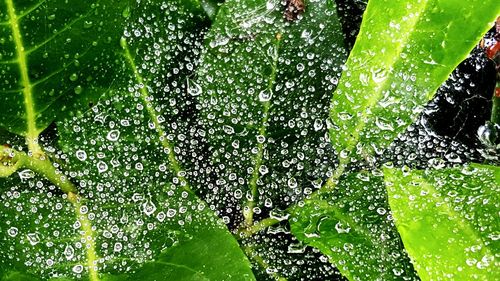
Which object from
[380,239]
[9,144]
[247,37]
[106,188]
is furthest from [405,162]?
[9,144]

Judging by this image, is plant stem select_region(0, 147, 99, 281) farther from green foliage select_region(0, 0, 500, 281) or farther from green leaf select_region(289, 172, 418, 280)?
green leaf select_region(289, 172, 418, 280)

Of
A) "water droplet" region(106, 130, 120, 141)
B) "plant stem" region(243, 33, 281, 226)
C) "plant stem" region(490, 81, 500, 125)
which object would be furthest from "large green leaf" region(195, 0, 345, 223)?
"plant stem" region(490, 81, 500, 125)

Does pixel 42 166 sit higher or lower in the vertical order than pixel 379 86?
higher

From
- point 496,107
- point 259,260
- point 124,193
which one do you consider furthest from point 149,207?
point 496,107

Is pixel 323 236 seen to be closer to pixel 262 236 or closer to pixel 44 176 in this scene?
pixel 262 236

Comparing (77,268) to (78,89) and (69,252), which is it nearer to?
(69,252)

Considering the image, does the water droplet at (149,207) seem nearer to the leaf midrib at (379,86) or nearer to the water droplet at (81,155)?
the water droplet at (81,155)
